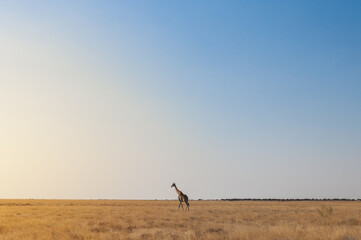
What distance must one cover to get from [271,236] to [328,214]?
12953 millimetres

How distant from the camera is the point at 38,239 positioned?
16.1 metres

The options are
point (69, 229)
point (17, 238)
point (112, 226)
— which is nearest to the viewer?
point (17, 238)

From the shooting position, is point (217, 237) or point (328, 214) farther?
point (328, 214)

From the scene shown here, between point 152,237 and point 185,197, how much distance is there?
24695 mm

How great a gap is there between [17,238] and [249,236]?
31.4 ft

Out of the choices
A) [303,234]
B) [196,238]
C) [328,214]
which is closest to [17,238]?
[196,238]

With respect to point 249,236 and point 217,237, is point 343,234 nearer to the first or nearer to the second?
point 249,236

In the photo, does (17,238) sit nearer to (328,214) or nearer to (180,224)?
(180,224)

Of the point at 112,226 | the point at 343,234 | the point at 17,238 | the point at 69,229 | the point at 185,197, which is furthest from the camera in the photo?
the point at 185,197

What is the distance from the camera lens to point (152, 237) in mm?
16797

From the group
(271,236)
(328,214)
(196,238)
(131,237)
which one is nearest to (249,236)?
(271,236)

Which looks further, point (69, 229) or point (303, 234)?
point (69, 229)

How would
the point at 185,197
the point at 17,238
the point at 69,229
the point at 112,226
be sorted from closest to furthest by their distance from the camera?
the point at 17,238, the point at 69,229, the point at 112,226, the point at 185,197

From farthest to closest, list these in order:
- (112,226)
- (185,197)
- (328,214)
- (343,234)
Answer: (185,197) < (328,214) < (112,226) < (343,234)
